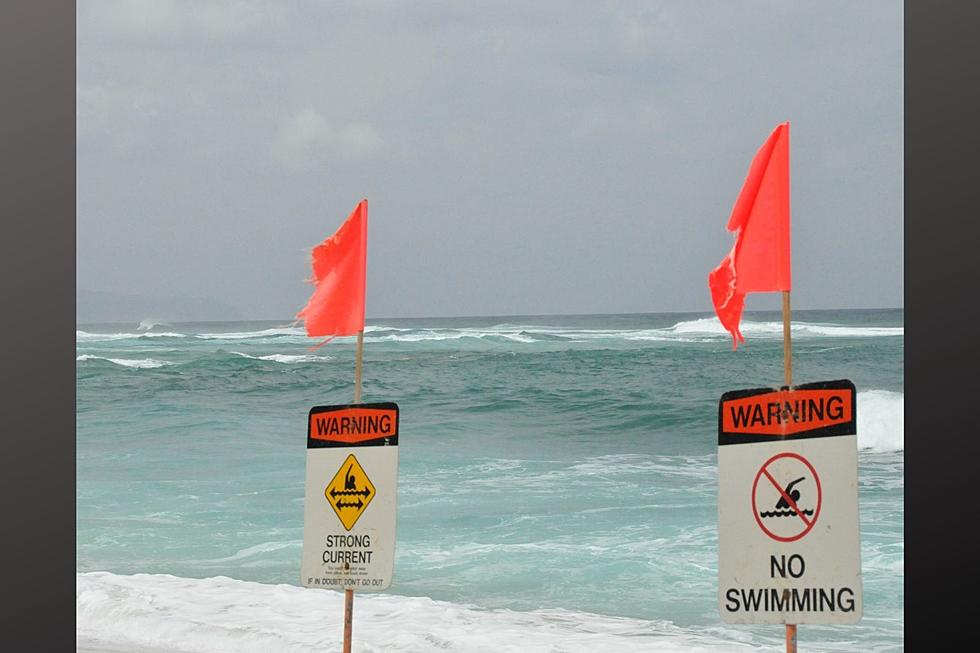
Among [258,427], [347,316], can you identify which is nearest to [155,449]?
[258,427]

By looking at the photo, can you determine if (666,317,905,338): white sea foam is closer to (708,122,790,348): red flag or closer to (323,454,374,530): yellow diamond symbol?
(323,454,374,530): yellow diamond symbol

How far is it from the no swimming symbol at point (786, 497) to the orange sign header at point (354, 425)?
134cm

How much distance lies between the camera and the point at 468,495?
12539 mm

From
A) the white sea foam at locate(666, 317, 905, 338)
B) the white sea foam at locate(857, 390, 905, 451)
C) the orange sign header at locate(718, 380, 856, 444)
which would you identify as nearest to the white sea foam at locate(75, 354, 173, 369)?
the white sea foam at locate(666, 317, 905, 338)

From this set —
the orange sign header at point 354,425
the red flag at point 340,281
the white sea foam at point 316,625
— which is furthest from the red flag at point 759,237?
the white sea foam at point 316,625

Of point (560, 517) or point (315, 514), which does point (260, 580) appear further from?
point (315, 514)

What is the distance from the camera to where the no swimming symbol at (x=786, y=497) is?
3.24 metres

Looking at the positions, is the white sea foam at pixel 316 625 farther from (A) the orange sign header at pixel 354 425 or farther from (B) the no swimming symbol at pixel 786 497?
(B) the no swimming symbol at pixel 786 497

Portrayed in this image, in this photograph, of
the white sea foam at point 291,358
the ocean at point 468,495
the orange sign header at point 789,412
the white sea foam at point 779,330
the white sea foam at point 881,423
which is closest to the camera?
the orange sign header at point 789,412

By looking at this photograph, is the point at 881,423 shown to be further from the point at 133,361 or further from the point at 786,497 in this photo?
the point at 133,361

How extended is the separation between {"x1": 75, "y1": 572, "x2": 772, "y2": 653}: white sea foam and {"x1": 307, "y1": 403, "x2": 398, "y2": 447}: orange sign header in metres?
2.69

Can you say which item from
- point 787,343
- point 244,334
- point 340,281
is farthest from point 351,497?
point 244,334

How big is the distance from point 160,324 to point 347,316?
37.5 meters

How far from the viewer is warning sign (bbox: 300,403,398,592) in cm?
409
